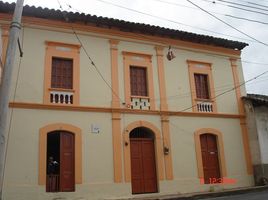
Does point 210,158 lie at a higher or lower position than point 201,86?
lower

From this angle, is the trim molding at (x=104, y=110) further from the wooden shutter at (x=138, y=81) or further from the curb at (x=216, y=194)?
the curb at (x=216, y=194)

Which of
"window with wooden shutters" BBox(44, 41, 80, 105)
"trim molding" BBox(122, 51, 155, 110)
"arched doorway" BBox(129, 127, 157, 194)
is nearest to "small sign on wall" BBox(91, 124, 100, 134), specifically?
"window with wooden shutters" BBox(44, 41, 80, 105)

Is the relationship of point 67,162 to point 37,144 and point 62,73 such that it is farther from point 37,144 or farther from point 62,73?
point 62,73

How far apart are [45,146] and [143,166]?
13.1 feet

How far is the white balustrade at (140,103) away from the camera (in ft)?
45.6

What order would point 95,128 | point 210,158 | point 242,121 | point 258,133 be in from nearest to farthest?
point 95,128
point 210,158
point 258,133
point 242,121

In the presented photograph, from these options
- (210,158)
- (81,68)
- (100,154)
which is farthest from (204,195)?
(81,68)

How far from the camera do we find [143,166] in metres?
13.6

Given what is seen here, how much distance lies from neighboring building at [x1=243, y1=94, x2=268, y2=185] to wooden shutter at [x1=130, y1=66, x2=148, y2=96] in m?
5.16

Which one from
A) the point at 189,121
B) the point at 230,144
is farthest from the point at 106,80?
the point at 230,144

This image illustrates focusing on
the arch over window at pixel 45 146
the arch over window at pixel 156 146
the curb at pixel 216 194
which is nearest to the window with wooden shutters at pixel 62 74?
the arch over window at pixel 45 146

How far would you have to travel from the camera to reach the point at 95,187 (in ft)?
40.3

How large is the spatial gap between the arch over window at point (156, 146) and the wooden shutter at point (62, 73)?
2.87m

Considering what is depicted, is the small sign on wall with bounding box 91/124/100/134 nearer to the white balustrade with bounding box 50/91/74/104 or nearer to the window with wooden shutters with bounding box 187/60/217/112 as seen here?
the white balustrade with bounding box 50/91/74/104
